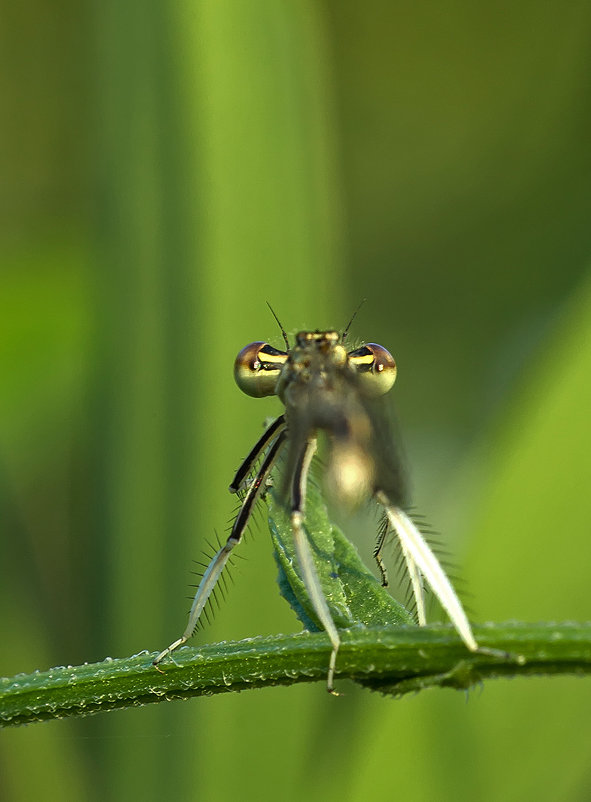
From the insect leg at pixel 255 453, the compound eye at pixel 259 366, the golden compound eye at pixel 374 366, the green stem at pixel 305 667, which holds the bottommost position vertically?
the green stem at pixel 305 667

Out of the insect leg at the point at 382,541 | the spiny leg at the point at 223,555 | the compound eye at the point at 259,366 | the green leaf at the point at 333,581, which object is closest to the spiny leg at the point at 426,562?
the green leaf at the point at 333,581

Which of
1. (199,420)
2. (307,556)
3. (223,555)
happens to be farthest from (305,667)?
(199,420)

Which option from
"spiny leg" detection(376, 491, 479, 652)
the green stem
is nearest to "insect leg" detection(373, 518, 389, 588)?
"spiny leg" detection(376, 491, 479, 652)

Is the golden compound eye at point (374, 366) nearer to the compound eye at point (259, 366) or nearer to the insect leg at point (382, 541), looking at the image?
the compound eye at point (259, 366)

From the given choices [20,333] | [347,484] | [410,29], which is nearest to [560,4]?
[410,29]

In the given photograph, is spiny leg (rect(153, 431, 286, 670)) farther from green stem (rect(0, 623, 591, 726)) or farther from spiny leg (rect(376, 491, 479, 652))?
spiny leg (rect(376, 491, 479, 652))

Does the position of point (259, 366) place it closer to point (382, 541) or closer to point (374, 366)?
point (374, 366)
